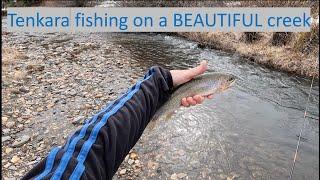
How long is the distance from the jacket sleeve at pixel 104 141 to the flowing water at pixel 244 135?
85.3 inches

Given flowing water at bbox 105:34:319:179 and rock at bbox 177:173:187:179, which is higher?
flowing water at bbox 105:34:319:179

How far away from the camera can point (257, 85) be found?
9828 mm

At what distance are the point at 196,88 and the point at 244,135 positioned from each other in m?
4.37

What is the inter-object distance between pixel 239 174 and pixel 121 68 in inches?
260

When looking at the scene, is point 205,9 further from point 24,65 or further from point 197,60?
Answer: point 24,65

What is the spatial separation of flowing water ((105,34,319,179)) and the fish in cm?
155

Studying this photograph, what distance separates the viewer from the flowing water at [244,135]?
5.52 meters

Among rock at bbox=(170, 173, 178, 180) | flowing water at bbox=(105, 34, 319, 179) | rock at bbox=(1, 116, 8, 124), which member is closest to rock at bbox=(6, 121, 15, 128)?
rock at bbox=(1, 116, 8, 124)

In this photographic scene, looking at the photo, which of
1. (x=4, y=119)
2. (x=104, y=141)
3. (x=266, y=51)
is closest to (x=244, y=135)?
(x=4, y=119)

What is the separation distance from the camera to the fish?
2.45 meters

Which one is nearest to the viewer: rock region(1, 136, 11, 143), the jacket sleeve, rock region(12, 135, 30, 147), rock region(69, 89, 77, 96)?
the jacket sleeve

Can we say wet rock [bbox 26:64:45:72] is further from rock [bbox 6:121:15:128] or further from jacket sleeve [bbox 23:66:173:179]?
jacket sleeve [bbox 23:66:173:179]

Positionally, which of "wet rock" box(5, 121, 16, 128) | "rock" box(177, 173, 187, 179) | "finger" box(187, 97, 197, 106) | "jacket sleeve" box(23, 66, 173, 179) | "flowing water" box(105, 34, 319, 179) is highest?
"jacket sleeve" box(23, 66, 173, 179)

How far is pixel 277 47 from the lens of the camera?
12828mm
